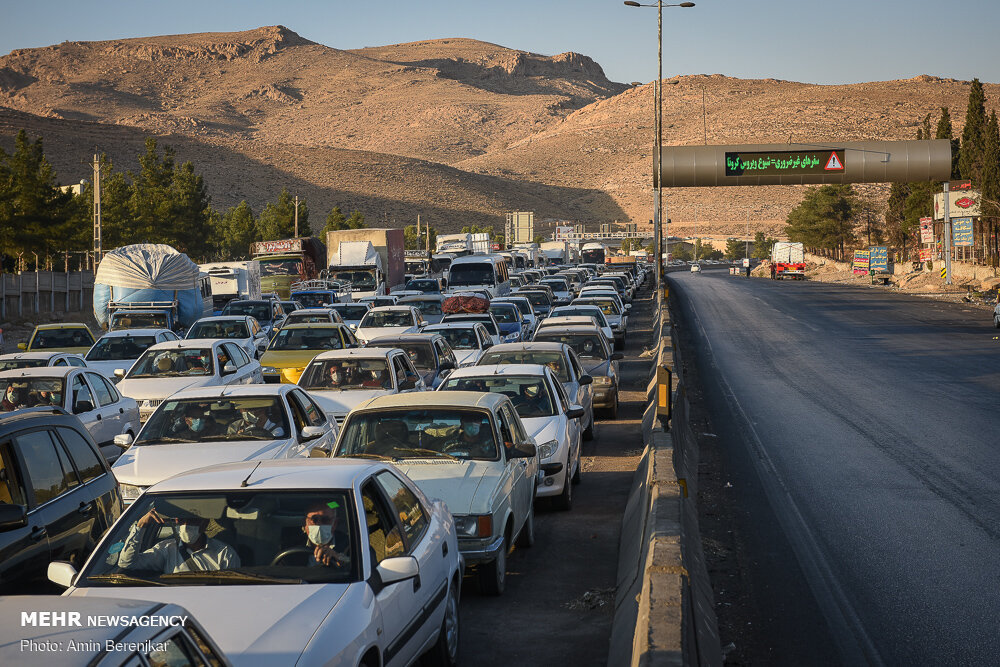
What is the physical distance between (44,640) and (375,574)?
8.18 feet

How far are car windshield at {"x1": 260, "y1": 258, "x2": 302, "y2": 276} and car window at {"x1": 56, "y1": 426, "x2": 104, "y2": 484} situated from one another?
47.4m

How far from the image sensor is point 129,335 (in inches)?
824

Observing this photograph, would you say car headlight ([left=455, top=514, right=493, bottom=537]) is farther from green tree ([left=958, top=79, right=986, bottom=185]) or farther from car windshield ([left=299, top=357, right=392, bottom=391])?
green tree ([left=958, top=79, right=986, bottom=185])

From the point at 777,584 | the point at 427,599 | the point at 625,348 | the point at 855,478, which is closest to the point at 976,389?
the point at 855,478

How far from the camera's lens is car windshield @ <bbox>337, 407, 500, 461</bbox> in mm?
9523

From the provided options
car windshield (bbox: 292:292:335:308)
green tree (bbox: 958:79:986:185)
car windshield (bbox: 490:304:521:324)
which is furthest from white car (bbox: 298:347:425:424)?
green tree (bbox: 958:79:986:185)

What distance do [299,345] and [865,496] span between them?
11881 mm

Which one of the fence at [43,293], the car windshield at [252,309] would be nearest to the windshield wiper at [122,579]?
the car windshield at [252,309]

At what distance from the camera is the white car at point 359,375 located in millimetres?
15227

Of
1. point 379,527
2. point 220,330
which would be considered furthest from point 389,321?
point 379,527

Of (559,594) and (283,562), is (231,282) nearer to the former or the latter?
(559,594)

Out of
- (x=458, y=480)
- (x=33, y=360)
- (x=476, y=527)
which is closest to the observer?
(x=476, y=527)

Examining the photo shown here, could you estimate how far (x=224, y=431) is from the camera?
1121 cm

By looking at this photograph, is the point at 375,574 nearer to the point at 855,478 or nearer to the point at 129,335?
the point at 855,478
